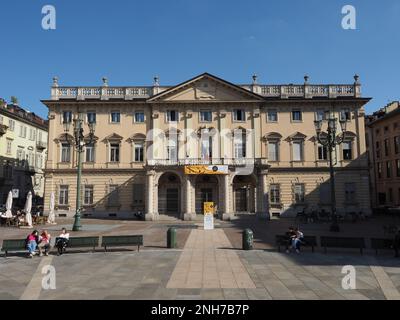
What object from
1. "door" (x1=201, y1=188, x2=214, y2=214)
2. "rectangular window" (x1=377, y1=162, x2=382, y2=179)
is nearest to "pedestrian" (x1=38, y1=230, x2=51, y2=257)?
"door" (x1=201, y1=188, x2=214, y2=214)

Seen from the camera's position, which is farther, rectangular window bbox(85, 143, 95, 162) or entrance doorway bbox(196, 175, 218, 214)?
rectangular window bbox(85, 143, 95, 162)

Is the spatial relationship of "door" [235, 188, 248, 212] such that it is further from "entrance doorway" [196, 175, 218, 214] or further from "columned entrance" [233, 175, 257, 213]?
"entrance doorway" [196, 175, 218, 214]

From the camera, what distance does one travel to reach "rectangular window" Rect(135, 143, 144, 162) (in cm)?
4188

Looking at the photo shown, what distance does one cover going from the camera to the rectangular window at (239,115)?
4194 cm

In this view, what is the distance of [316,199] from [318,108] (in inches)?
455

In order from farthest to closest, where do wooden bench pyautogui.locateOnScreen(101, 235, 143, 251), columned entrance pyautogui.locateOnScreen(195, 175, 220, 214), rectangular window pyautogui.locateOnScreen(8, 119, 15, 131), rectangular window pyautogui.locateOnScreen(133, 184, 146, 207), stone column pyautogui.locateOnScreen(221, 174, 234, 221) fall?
rectangular window pyautogui.locateOnScreen(8, 119, 15, 131) < columned entrance pyautogui.locateOnScreen(195, 175, 220, 214) < rectangular window pyautogui.locateOnScreen(133, 184, 146, 207) < stone column pyautogui.locateOnScreen(221, 174, 234, 221) < wooden bench pyautogui.locateOnScreen(101, 235, 143, 251)

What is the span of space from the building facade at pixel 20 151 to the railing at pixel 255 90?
14.4 m

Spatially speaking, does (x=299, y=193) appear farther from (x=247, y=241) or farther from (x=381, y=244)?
(x=247, y=241)

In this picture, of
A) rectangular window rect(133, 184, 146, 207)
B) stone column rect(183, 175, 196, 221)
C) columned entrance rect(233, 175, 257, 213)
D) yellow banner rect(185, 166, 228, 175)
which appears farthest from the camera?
rectangular window rect(133, 184, 146, 207)

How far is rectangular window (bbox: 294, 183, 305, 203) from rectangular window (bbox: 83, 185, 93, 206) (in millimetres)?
25614

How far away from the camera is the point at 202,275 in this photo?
1165 cm

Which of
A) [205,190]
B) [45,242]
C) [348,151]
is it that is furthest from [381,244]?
[348,151]
